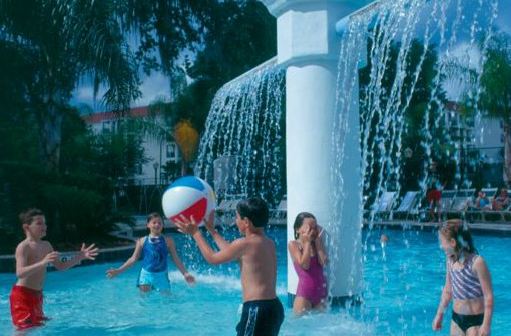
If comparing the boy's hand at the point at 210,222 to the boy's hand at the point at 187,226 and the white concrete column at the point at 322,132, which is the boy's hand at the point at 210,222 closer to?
the boy's hand at the point at 187,226

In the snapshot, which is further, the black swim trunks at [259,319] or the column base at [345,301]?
the column base at [345,301]

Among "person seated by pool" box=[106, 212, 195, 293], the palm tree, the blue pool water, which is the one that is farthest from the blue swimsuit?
the palm tree

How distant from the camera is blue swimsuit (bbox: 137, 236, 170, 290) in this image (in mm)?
7875

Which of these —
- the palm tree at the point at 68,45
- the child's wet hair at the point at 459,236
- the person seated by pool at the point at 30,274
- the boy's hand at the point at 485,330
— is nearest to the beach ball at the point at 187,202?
the person seated by pool at the point at 30,274

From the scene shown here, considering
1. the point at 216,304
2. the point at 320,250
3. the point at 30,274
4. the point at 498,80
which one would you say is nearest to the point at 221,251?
the point at 30,274

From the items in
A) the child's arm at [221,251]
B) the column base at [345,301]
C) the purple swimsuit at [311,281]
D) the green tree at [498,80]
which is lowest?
the column base at [345,301]

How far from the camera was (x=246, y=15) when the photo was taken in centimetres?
1698

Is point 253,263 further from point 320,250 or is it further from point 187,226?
point 320,250

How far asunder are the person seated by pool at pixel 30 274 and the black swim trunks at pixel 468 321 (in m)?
3.17

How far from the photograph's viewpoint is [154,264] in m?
7.89

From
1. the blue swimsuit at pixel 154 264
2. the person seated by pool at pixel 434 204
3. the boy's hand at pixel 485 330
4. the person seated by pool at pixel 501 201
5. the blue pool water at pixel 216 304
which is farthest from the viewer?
the person seated by pool at pixel 434 204

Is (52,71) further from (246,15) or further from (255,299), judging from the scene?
(255,299)

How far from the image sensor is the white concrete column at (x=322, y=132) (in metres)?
7.35

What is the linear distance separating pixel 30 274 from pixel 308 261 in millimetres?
2662
